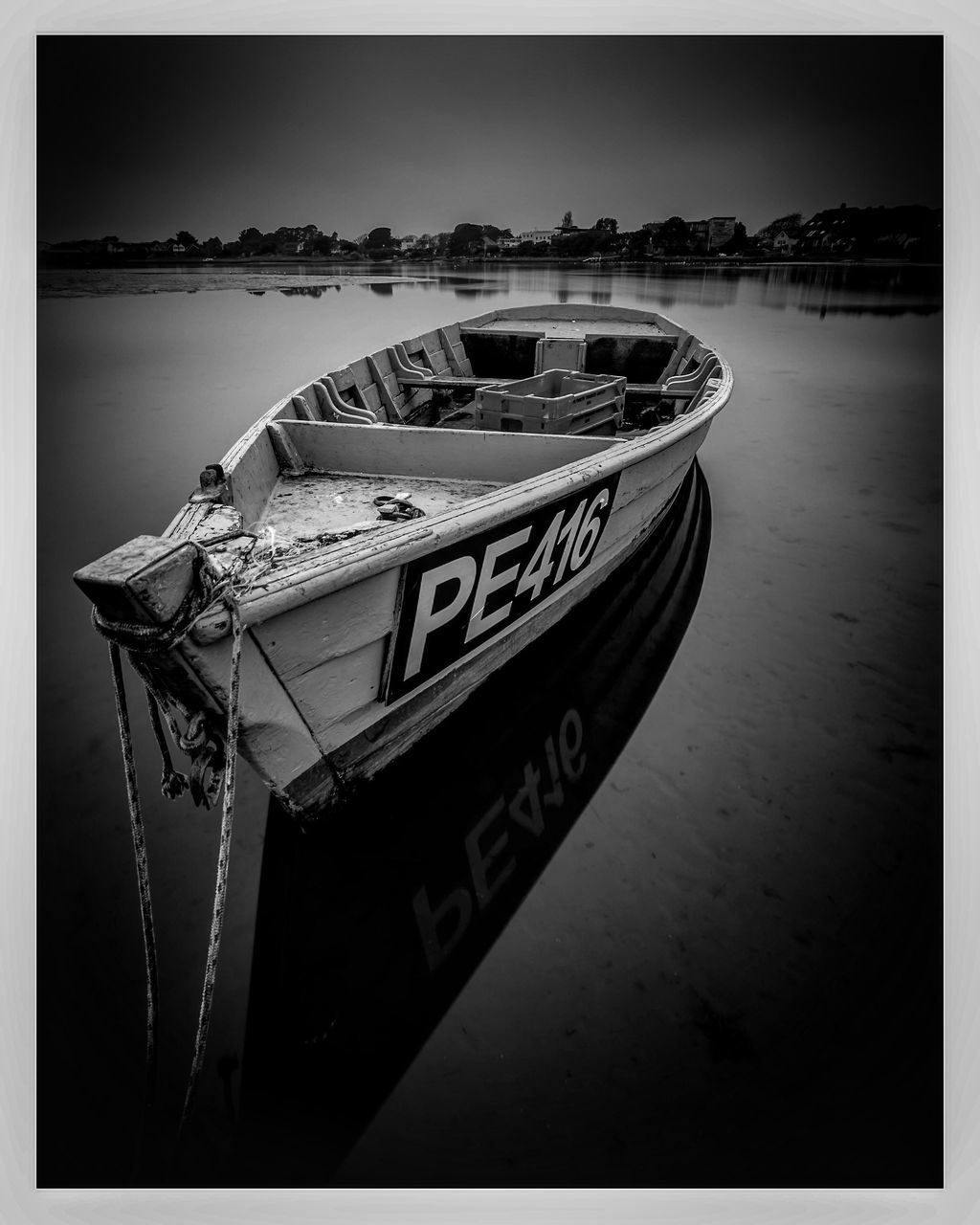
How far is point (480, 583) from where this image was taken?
2.30 m

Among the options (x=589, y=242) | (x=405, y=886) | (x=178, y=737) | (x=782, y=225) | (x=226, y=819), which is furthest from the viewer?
(x=589, y=242)

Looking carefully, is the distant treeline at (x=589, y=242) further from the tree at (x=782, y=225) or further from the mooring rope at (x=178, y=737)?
the mooring rope at (x=178, y=737)

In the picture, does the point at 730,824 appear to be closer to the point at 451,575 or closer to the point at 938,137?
the point at 451,575

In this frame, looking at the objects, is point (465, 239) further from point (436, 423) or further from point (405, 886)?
point (405, 886)

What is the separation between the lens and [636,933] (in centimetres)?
208

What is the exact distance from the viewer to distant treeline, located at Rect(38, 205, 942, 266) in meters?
2.69

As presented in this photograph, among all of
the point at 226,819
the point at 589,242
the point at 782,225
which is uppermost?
the point at 589,242

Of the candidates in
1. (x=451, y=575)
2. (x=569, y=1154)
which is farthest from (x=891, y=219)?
(x=569, y=1154)

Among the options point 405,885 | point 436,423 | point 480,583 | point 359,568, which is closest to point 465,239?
point 436,423

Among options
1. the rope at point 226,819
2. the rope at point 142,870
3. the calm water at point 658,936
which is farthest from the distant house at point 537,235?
the rope at point 142,870

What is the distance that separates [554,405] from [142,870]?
327 centimetres

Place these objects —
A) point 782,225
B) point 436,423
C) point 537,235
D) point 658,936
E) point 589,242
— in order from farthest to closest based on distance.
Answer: point 436,423
point 589,242
point 537,235
point 782,225
point 658,936

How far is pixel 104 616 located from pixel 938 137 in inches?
111

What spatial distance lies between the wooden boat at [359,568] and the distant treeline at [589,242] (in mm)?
749
